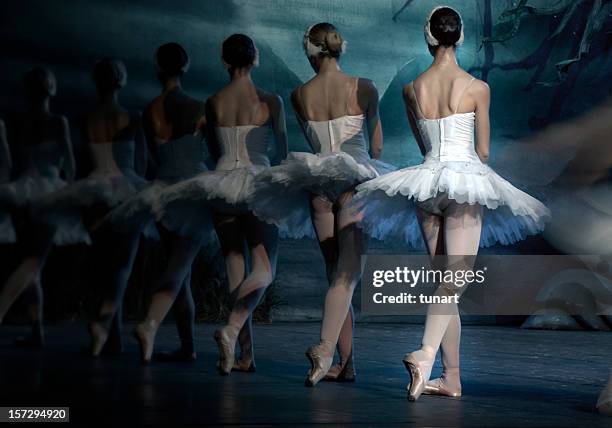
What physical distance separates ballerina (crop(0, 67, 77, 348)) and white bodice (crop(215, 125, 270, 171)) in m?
1.09

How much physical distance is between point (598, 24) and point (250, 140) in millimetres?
5286

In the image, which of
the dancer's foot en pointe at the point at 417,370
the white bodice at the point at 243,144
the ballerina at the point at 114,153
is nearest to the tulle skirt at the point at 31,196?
the ballerina at the point at 114,153

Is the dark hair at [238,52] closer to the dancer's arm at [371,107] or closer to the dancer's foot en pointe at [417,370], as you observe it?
the dancer's arm at [371,107]

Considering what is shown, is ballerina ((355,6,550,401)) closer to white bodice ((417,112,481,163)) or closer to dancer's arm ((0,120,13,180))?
white bodice ((417,112,481,163))

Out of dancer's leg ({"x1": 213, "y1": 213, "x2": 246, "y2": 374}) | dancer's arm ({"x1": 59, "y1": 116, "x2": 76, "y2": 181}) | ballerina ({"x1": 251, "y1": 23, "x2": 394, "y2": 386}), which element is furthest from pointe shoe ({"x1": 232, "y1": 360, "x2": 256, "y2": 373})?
dancer's arm ({"x1": 59, "y1": 116, "x2": 76, "y2": 181})

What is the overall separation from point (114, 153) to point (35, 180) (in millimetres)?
436

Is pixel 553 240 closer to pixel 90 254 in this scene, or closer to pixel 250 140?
pixel 90 254

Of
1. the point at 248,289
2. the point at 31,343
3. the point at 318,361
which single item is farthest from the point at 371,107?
the point at 31,343

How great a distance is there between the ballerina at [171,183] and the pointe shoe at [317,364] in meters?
1.26

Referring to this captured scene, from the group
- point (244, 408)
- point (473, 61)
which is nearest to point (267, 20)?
point (473, 61)

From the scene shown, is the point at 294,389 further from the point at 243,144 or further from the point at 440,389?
the point at 243,144

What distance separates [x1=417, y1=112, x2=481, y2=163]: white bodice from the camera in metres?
4.80

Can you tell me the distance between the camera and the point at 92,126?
6.53 m

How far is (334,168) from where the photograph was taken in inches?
203
